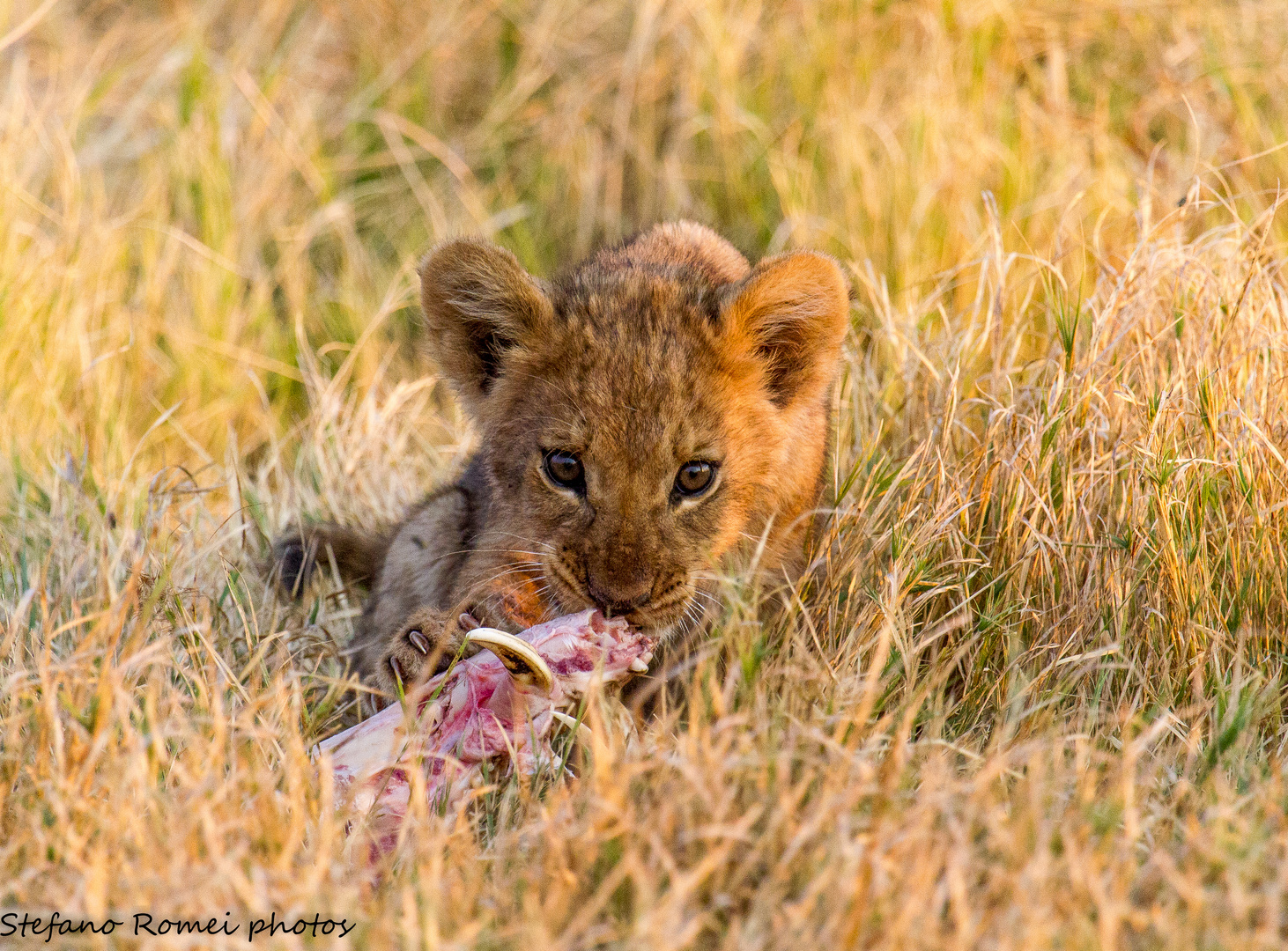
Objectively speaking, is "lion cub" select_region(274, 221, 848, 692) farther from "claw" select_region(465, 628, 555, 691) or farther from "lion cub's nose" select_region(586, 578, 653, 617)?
"claw" select_region(465, 628, 555, 691)

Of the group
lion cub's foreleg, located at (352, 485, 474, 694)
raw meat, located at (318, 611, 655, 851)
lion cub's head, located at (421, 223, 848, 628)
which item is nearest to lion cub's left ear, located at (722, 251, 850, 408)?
lion cub's head, located at (421, 223, 848, 628)

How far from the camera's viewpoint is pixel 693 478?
3.98 metres

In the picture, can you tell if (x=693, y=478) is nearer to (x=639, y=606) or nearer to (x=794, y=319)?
(x=639, y=606)

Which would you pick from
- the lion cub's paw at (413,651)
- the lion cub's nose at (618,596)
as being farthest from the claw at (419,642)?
the lion cub's nose at (618,596)

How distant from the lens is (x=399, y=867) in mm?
3119

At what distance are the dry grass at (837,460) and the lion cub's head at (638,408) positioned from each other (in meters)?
0.31

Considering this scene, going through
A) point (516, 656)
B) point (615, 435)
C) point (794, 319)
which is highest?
Result: point (794, 319)

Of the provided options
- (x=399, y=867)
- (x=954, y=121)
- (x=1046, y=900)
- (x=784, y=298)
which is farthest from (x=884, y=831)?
(x=954, y=121)

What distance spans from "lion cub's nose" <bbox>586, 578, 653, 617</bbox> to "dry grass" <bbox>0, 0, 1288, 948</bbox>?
35 cm

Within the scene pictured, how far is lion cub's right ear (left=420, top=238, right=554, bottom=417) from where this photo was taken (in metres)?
4.20

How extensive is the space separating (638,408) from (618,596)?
1.79 feet

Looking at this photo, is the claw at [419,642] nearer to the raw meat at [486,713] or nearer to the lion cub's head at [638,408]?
the raw meat at [486,713]

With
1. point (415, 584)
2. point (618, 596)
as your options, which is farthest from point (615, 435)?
point (415, 584)

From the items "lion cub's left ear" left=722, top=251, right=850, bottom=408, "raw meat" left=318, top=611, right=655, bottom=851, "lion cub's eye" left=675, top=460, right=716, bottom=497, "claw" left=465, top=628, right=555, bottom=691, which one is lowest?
"raw meat" left=318, top=611, right=655, bottom=851
